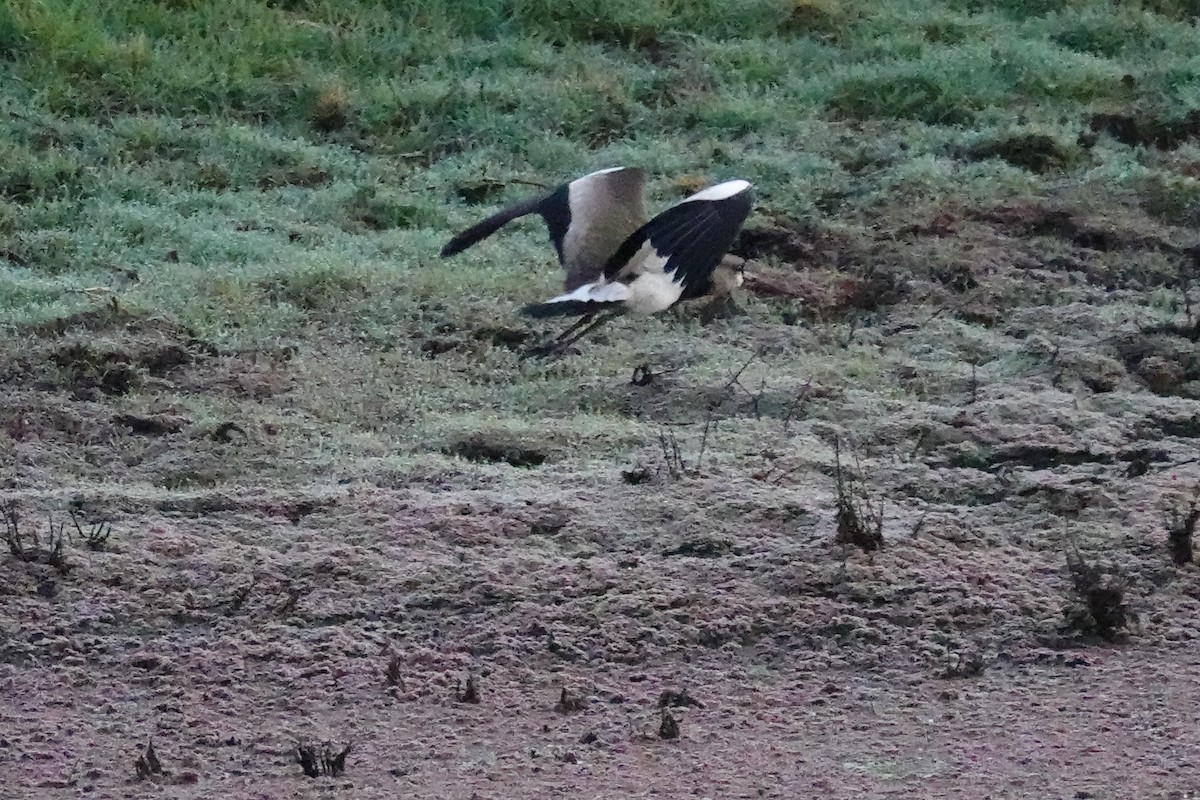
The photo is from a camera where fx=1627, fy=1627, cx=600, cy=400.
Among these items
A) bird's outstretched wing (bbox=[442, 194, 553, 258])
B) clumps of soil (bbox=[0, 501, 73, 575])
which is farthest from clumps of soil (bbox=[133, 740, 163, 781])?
bird's outstretched wing (bbox=[442, 194, 553, 258])

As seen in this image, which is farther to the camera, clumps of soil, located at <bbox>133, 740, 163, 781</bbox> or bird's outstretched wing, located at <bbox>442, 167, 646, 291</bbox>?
bird's outstretched wing, located at <bbox>442, 167, 646, 291</bbox>

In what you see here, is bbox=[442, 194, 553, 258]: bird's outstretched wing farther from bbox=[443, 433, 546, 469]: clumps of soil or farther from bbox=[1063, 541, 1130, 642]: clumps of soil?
bbox=[1063, 541, 1130, 642]: clumps of soil

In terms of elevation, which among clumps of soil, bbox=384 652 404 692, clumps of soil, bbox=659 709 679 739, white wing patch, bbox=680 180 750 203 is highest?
white wing patch, bbox=680 180 750 203

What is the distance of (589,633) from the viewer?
3354 mm

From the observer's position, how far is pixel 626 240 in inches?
166

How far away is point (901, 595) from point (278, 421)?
205 centimetres

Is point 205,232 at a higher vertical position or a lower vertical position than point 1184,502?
lower

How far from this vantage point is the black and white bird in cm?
399

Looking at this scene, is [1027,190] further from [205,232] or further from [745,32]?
[205,232]

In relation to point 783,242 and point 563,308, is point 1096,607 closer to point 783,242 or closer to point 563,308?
point 563,308

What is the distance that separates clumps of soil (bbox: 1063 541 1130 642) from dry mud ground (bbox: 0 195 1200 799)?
1 cm

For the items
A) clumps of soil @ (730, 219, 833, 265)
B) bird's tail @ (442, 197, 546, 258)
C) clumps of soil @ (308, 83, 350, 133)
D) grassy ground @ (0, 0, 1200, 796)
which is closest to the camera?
grassy ground @ (0, 0, 1200, 796)

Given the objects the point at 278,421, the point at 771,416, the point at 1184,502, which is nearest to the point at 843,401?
the point at 771,416

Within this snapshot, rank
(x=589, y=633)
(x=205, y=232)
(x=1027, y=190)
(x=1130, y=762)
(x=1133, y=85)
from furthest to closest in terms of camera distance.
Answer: (x=1133, y=85)
(x=1027, y=190)
(x=205, y=232)
(x=589, y=633)
(x=1130, y=762)
